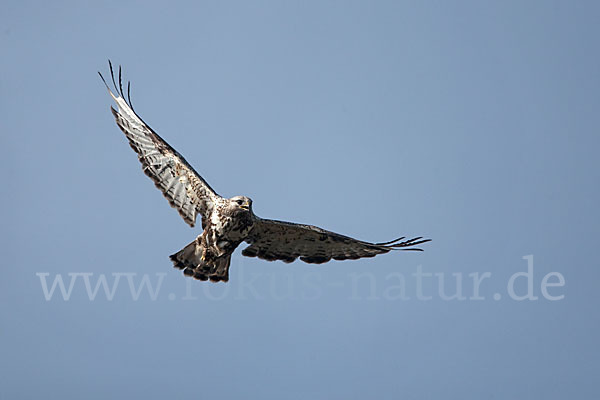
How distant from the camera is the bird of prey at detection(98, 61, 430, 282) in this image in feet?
40.3

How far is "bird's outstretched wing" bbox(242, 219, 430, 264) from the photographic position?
12.4m

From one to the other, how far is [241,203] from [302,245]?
1.55 m

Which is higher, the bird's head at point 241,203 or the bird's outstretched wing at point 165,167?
the bird's outstretched wing at point 165,167

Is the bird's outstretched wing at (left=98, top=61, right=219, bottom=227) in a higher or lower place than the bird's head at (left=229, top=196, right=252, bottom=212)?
higher

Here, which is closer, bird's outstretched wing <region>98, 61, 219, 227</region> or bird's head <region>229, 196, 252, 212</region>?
bird's head <region>229, 196, 252, 212</region>

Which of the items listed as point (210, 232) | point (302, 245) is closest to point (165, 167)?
point (210, 232)

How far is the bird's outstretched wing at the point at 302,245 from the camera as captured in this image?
12.4m

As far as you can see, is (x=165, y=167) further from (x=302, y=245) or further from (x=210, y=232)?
(x=302, y=245)

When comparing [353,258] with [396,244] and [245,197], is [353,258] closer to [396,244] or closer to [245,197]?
[396,244]

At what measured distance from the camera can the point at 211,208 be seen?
12.4 metres

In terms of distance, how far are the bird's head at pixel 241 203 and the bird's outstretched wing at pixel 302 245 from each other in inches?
19.9

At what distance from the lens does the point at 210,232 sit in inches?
482

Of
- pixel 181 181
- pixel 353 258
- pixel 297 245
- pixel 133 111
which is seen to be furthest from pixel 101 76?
pixel 353 258

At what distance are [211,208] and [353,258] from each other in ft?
7.81
